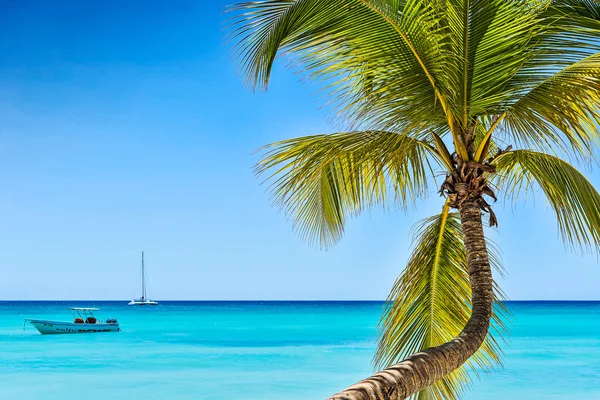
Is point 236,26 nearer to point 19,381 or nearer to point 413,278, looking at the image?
point 413,278

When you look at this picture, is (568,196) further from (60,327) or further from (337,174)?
(60,327)

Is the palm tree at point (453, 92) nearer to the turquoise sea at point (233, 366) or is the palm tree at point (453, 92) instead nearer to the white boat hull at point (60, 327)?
the turquoise sea at point (233, 366)

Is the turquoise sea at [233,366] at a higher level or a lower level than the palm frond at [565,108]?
lower

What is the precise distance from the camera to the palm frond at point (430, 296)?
18.4ft

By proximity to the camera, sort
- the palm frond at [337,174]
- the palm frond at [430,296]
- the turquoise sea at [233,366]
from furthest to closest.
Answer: the turquoise sea at [233,366], the palm frond at [430,296], the palm frond at [337,174]

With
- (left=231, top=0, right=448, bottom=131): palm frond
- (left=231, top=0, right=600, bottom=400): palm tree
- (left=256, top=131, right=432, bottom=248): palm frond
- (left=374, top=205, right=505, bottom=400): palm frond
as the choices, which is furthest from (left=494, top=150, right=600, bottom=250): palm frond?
(left=231, top=0, right=448, bottom=131): palm frond

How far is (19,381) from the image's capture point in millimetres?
20703

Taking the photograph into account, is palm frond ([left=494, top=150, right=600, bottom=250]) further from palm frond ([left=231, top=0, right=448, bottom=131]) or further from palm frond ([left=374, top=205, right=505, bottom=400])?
palm frond ([left=231, top=0, right=448, bottom=131])

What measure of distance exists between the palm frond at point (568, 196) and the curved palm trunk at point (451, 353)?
0.83 meters

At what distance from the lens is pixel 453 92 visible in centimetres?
429

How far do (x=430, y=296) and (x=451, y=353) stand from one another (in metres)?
2.00

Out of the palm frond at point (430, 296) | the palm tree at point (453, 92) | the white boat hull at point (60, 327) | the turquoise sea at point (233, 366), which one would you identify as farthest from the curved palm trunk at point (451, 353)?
the white boat hull at point (60, 327)

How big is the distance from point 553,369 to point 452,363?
21.1m

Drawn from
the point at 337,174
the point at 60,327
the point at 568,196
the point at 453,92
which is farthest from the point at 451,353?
the point at 60,327
